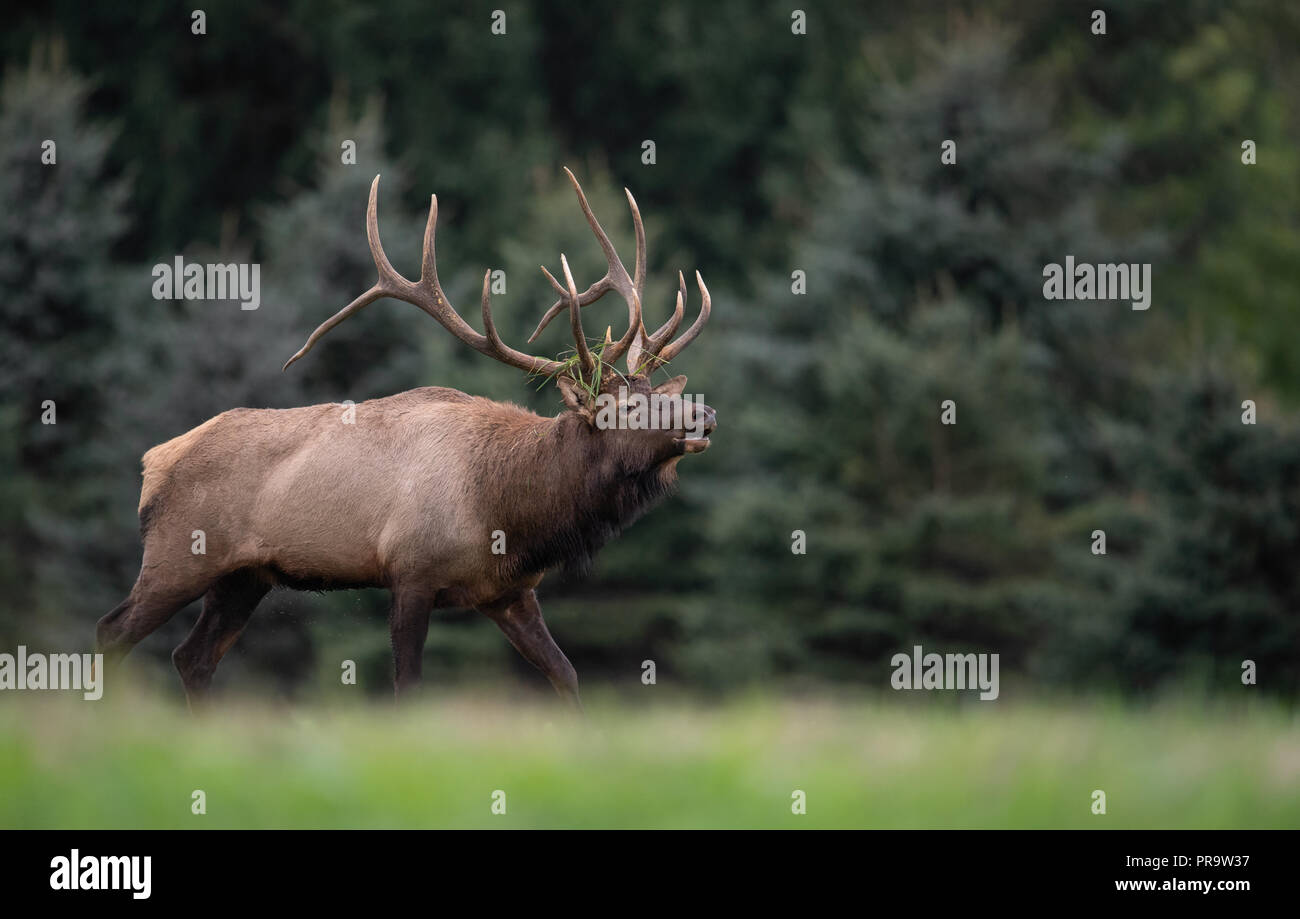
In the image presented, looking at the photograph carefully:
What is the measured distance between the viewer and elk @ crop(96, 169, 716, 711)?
7.77 metres

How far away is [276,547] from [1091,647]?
1347cm

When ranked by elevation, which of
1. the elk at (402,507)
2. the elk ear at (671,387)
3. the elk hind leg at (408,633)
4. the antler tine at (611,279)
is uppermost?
the antler tine at (611,279)

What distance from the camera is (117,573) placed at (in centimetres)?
2181

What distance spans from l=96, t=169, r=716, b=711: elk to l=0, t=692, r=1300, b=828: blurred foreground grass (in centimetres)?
191

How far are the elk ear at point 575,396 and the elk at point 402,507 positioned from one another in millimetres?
12

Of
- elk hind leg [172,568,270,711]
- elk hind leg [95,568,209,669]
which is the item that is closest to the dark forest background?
elk hind leg [172,568,270,711]

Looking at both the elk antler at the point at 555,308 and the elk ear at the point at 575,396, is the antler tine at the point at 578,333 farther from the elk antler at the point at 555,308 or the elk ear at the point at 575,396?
the elk ear at the point at 575,396

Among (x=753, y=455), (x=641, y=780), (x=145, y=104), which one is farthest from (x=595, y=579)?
(x=641, y=780)

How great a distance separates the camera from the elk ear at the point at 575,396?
797 cm

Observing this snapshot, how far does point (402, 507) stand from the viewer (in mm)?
7793

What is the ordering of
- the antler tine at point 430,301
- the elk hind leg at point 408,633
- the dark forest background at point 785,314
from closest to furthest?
1. the elk hind leg at point 408,633
2. the antler tine at point 430,301
3. the dark forest background at point 785,314

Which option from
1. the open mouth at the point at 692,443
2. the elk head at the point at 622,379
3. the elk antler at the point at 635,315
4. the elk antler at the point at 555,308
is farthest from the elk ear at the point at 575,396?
the open mouth at the point at 692,443

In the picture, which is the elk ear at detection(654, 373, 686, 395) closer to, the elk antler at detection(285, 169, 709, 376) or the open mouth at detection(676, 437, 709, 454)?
the elk antler at detection(285, 169, 709, 376)

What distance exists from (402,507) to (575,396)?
100 centimetres
